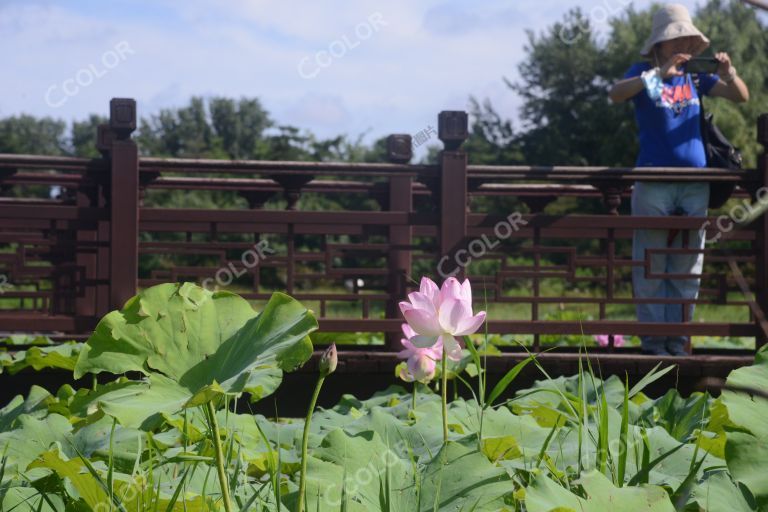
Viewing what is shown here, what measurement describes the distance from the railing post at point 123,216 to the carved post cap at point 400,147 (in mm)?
1361

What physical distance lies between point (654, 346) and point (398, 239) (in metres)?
1.59

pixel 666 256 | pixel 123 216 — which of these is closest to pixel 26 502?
pixel 123 216

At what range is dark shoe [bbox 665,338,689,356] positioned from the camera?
502cm

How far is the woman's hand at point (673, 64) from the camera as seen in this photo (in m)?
4.69

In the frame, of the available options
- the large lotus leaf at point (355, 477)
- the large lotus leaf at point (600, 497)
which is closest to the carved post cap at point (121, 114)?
the large lotus leaf at point (355, 477)

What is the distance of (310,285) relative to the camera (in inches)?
890

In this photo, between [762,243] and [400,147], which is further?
[400,147]

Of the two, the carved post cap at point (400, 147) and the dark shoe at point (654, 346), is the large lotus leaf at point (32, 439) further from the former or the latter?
the dark shoe at point (654, 346)

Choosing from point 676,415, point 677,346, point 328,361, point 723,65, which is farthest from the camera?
point 677,346

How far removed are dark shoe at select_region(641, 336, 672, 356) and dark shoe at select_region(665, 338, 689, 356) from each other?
1.0 inches

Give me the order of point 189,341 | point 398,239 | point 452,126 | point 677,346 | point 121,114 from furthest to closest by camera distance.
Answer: point 398,239 → point 677,346 → point 452,126 → point 121,114 → point 189,341

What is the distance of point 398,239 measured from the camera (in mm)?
5520

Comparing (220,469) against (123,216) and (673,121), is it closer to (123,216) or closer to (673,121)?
(123,216)

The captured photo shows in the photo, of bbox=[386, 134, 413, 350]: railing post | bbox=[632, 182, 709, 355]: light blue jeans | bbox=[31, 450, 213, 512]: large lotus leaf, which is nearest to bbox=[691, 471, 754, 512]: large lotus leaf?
bbox=[31, 450, 213, 512]: large lotus leaf
